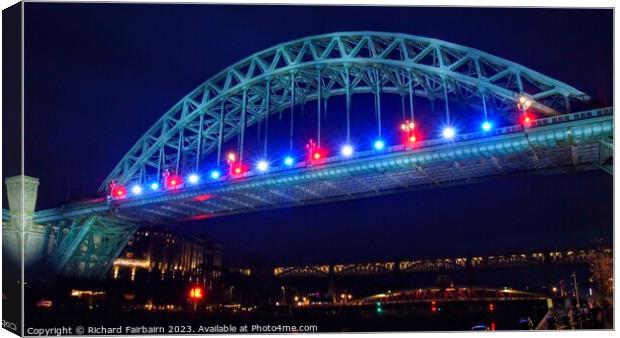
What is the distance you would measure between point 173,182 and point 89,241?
733 centimetres

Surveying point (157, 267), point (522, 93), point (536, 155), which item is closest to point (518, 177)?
point (536, 155)

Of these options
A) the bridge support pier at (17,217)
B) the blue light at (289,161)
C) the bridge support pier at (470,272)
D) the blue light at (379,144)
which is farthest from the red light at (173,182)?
the bridge support pier at (470,272)

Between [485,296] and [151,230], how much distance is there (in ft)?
72.4

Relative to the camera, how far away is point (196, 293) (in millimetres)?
31672

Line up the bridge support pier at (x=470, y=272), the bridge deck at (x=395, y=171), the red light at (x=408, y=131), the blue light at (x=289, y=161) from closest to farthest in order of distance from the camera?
the bridge deck at (x=395, y=171) < the red light at (x=408, y=131) < the blue light at (x=289, y=161) < the bridge support pier at (x=470, y=272)

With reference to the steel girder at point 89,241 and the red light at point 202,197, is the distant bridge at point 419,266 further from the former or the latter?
the steel girder at point 89,241

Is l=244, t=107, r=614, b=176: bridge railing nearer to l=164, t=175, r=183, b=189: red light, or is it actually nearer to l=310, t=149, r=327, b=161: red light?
l=310, t=149, r=327, b=161: red light

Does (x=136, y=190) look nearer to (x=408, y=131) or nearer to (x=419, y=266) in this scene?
(x=419, y=266)

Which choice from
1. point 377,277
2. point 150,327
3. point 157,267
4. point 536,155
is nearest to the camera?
point 150,327

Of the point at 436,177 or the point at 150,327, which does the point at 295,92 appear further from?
the point at 150,327

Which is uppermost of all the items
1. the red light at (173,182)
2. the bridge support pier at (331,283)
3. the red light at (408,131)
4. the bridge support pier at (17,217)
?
the red light at (408,131)

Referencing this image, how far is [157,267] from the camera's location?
42.1 m

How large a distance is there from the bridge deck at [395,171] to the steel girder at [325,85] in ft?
5.78

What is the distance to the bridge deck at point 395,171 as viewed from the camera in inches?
770
